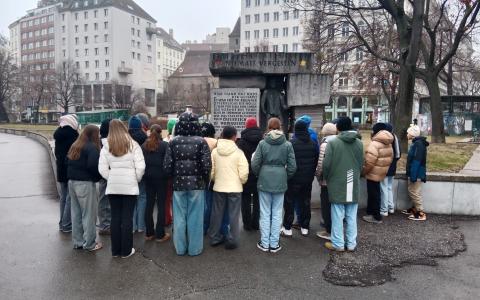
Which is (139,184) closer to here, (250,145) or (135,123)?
(135,123)

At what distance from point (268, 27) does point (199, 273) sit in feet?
294

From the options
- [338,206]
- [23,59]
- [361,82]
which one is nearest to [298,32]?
[361,82]

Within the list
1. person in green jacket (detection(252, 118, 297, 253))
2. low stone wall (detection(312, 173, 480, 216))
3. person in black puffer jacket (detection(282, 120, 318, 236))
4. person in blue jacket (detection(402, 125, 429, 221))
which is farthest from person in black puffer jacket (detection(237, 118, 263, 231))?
low stone wall (detection(312, 173, 480, 216))

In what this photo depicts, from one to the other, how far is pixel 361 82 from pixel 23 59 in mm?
103566

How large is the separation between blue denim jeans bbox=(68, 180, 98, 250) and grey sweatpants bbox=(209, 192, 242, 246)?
174 centimetres

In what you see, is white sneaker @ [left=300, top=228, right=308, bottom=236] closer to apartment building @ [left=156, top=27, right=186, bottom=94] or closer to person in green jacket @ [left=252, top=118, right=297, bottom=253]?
person in green jacket @ [left=252, top=118, right=297, bottom=253]

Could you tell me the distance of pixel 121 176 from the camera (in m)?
5.32

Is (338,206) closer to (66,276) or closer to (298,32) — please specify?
(66,276)

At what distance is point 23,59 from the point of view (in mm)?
108312

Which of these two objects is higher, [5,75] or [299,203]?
[5,75]

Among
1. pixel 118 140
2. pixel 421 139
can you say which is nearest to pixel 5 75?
pixel 118 140

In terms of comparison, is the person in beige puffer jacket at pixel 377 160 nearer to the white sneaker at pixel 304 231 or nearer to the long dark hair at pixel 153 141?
the white sneaker at pixel 304 231

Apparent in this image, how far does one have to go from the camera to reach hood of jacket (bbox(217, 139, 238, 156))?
19.0ft

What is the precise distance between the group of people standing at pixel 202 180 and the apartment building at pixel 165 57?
107 m
